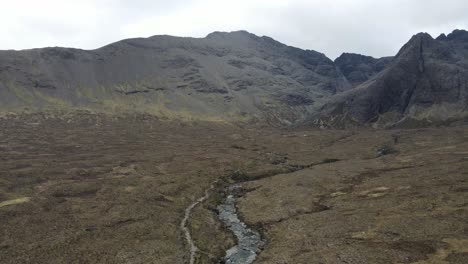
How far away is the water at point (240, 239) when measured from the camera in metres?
55.8

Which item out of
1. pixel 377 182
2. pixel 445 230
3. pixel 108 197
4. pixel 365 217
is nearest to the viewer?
pixel 445 230

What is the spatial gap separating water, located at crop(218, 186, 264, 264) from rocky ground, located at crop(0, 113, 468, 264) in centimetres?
131

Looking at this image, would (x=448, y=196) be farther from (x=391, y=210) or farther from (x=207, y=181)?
(x=207, y=181)

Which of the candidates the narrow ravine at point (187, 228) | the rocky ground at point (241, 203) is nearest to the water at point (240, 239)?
the rocky ground at point (241, 203)

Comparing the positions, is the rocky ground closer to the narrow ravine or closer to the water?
the narrow ravine

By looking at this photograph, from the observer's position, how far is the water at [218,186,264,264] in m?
55.8

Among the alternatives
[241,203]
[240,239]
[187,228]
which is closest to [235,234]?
[240,239]

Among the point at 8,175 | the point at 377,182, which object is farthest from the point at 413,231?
the point at 8,175

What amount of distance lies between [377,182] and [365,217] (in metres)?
27.6

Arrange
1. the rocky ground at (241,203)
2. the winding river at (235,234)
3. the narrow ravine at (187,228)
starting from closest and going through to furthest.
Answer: the rocky ground at (241,203) → the winding river at (235,234) → the narrow ravine at (187,228)

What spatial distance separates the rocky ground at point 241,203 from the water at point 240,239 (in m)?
1.31

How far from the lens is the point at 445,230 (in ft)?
181

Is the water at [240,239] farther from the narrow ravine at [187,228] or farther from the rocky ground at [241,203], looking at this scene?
the narrow ravine at [187,228]

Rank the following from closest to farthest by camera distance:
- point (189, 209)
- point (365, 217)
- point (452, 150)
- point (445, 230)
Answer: point (445, 230) → point (365, 217) → point (189, 209) → point (452, 150)
